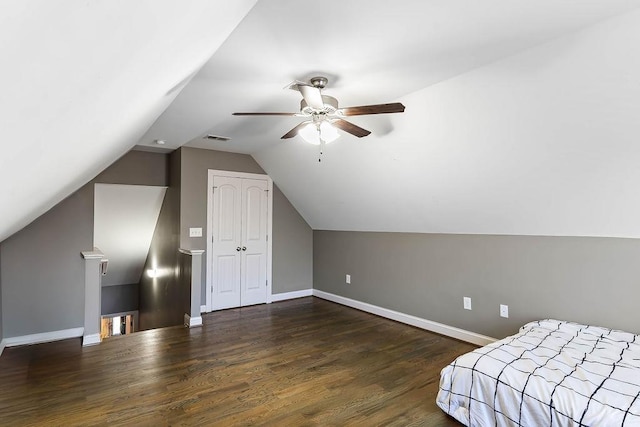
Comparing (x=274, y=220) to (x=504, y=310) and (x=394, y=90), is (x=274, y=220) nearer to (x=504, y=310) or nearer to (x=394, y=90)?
(x=394, y=90)

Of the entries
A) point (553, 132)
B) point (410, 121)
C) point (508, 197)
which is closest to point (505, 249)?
point (508, 197)

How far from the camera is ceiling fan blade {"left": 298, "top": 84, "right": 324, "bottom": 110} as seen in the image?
2201mm

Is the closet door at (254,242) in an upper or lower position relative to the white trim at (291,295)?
upper

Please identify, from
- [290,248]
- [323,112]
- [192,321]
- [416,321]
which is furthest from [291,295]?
[323,112]

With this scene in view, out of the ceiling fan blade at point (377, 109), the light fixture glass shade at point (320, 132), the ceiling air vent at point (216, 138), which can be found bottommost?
the light fixture glass shade at point (320, 132)

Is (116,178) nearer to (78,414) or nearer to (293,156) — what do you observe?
(293,156)

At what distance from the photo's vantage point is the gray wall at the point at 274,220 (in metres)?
4.82

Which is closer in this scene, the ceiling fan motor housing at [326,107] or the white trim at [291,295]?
the ceiling fan motor housing at [326,107]

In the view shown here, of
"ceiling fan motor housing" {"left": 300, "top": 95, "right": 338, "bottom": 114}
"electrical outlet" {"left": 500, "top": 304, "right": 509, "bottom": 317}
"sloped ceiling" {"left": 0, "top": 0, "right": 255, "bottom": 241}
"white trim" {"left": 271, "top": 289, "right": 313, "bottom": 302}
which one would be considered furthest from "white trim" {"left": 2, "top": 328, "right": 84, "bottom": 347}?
"electrical outlet" {"left": 500, "top": 304, "right": 509, "bottom": 317}

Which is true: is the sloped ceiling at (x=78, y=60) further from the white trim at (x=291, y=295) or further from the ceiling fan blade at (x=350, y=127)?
the white trim at (x=291, y=295)

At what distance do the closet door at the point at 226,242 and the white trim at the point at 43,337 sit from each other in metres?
1.67

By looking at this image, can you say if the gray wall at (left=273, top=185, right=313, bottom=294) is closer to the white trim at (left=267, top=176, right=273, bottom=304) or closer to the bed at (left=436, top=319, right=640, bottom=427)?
the white trim at (left=267, top=176, right=273, bottom=304)

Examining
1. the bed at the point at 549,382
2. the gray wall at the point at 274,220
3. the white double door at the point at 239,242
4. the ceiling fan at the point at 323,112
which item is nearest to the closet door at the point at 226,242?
the white double door at the point at 239,242

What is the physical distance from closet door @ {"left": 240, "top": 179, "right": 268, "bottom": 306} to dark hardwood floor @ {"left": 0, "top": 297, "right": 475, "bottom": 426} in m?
1.05
